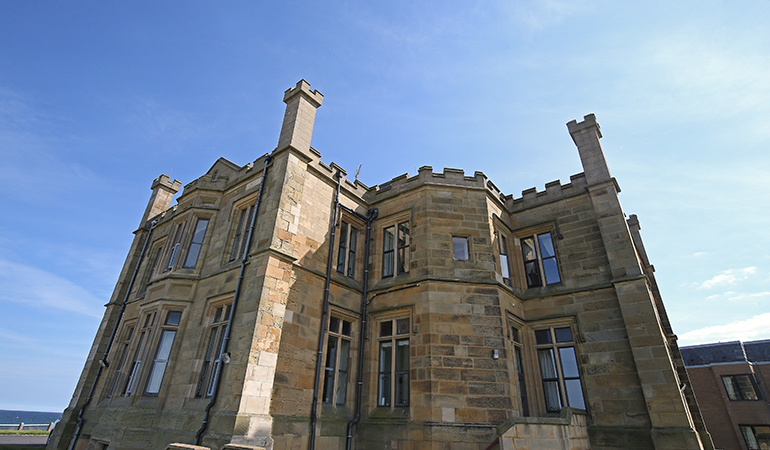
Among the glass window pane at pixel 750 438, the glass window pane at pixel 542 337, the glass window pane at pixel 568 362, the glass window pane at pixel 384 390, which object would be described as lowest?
the glass window pane at pixel 750 438

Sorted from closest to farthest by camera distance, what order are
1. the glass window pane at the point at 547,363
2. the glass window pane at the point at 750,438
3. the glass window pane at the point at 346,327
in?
the glass window pane at the point at 547,363
the glass window pane at the point at 346,327
the glass window pane at the point at 750,438

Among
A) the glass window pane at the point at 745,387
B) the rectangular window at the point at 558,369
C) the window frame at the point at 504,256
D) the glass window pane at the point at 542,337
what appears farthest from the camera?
the glass window pane at the point at 745,387

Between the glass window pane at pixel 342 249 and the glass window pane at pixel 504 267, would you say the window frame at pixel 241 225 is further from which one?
the glass window pane at pixel 504 267

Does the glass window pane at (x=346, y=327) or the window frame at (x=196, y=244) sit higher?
the window frame at (x=196, y=244)

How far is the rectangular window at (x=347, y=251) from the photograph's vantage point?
507 inches

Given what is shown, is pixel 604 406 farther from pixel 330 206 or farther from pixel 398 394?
pixel 330 206

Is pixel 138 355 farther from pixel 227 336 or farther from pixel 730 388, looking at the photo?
pixel 730 388

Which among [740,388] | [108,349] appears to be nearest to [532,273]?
[108,349]

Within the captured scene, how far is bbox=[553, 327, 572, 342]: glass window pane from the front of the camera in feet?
38.9

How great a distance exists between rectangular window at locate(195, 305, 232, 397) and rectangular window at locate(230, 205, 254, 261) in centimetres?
176

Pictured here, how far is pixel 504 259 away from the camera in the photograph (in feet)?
43.4

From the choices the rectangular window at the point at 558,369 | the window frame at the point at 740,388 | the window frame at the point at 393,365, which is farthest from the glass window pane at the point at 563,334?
the window frame at the point at 740,388

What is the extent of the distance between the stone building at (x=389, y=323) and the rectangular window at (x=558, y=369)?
0.06 m

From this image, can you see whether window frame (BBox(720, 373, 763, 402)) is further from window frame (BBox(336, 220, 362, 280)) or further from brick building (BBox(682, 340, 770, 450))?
window frame (BBox(336, 220, 362, 280))
